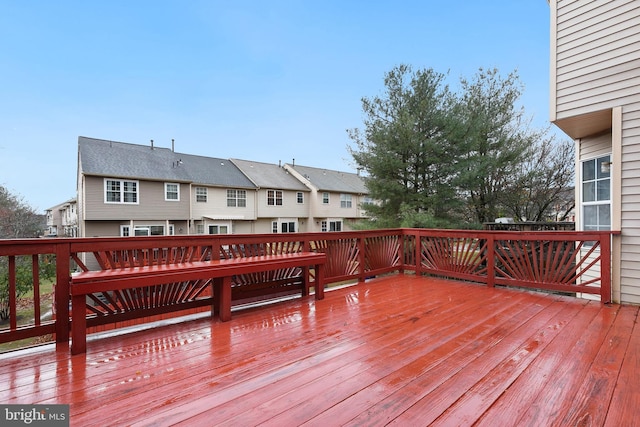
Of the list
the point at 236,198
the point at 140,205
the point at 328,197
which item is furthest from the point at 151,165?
the point at 328,197

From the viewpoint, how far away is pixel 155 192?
570 inches

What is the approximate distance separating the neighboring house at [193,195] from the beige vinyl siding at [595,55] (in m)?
8.63

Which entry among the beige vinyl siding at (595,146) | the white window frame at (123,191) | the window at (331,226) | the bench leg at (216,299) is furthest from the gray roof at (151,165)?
the beige vinyl siding at (595,146)

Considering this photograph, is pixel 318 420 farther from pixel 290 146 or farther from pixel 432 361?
pixel 290 146

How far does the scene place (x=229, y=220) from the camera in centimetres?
1697

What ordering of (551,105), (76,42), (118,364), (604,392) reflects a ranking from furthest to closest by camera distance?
(76,42) → (551,105) → (118,364) → (604,392)

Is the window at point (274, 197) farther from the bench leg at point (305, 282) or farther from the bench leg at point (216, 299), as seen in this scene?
the bench leg at point (216, 299)

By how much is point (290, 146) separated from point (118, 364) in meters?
22.9

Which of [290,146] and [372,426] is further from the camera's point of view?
[290,146]

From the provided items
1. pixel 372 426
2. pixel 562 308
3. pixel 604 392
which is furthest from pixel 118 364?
pixel 562 308

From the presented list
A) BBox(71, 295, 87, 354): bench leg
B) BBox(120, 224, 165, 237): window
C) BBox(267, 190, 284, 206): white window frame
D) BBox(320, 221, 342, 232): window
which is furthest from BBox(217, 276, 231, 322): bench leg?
BBox(320, 221, 342, 232): window

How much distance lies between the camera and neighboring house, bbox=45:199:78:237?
18.3 m

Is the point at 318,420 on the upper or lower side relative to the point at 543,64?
lower

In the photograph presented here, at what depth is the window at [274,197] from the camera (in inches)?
734
